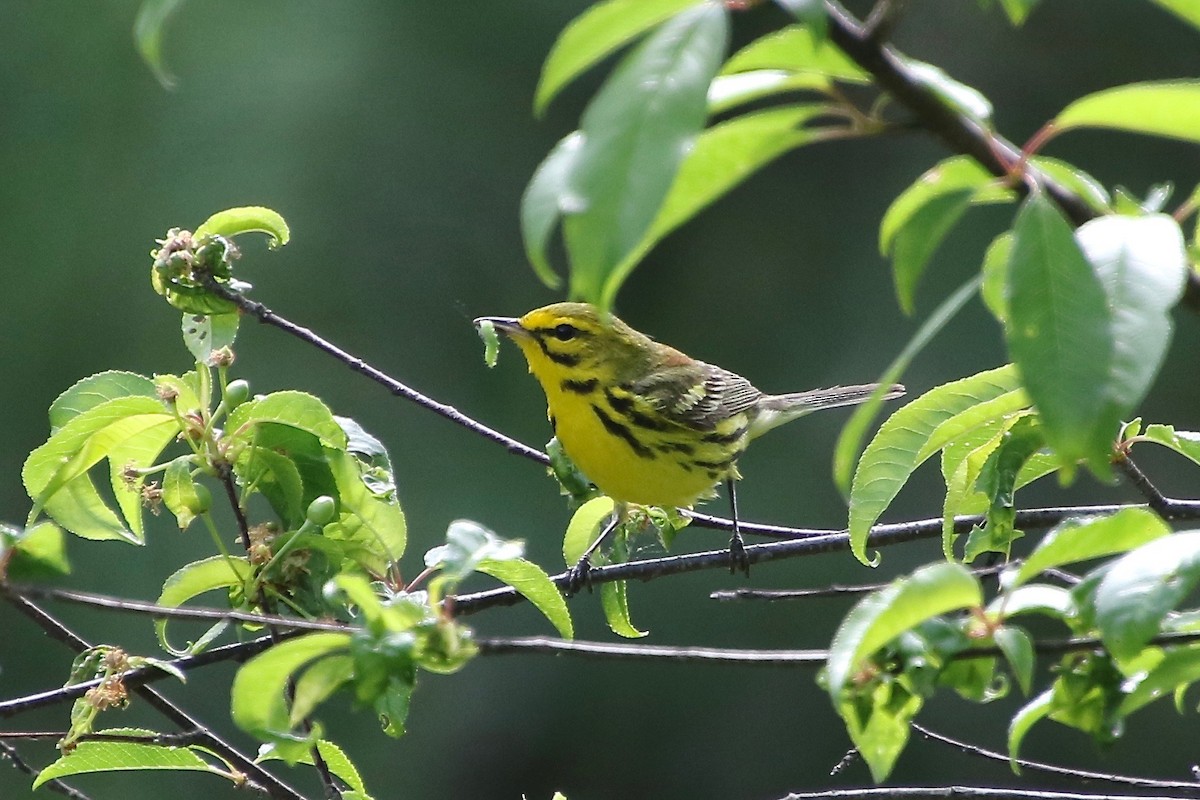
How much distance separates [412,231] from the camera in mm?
7777

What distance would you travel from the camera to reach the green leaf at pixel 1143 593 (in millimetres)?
1060

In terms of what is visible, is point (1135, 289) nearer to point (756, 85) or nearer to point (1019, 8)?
point (1019, 8)

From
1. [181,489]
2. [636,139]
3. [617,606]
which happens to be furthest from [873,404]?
[617,606]

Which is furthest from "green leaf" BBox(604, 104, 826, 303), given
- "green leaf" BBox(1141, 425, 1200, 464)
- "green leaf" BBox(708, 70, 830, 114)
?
"green leaf" BBox(1141, 425, 1200, 464)

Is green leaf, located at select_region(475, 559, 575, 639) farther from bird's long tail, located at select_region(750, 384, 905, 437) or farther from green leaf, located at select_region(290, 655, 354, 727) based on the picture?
bird's long tail, located at select_region(750, 384, 905, 437)

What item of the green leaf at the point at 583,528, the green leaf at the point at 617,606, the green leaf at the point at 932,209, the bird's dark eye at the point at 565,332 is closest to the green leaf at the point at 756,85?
the green leaf at the point at 932,209

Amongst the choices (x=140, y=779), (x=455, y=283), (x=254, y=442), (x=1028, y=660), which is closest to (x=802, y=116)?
(x=1028, y=660)

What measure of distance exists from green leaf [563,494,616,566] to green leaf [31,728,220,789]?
2.74 feet

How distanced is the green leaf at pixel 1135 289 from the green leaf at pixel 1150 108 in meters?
0.07

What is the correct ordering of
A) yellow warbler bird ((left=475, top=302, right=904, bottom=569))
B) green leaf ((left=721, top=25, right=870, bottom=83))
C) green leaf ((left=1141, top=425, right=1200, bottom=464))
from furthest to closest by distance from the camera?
yellow warbler bird ((left=475, top=302, right=904, bottom=569)), green leaf ((left=1141, top=425, right=1200, bottom=464)), green leaf ((left=721, top=25, right=870, bottom=83))

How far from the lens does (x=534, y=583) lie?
72.8 inches

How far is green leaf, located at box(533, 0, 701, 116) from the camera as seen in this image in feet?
3.11

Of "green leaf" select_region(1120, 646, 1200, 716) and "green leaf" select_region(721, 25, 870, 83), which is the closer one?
"green leaf" select_region(721, 25, 870, 83)

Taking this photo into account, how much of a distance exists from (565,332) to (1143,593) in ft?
9.49
